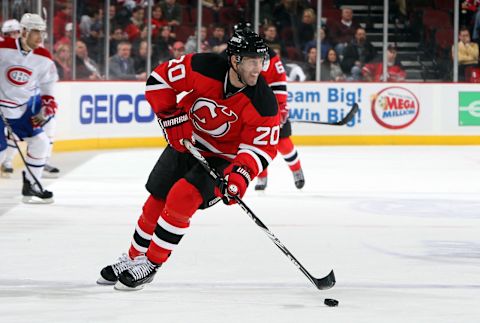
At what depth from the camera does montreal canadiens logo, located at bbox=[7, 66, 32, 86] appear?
6.62m

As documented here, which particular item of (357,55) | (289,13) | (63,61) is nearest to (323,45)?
(357,55)

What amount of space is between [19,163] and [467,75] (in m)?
5.20

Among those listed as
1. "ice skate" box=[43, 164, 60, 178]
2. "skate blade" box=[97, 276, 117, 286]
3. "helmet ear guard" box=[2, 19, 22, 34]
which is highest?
"helmet ear guard" box=[2, 19, 22, 34]

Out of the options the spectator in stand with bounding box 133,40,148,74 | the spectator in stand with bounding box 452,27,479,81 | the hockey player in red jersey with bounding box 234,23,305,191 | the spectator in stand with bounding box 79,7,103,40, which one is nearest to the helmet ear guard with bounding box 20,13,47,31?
the hockey player in red jersey with bounding box 234,23,305,191

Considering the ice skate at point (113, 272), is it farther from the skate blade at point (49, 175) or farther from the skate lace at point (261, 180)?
the skate blade at point (49, 175)

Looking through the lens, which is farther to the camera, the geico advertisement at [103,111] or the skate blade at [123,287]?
the geico advertisement at [103,111]

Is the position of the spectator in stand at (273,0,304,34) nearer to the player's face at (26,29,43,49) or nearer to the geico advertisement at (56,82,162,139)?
the geico advertisement at (56,82,162,139)

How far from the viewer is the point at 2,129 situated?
6.47 metres

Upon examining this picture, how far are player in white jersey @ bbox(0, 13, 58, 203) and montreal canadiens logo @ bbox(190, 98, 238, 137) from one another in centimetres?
258

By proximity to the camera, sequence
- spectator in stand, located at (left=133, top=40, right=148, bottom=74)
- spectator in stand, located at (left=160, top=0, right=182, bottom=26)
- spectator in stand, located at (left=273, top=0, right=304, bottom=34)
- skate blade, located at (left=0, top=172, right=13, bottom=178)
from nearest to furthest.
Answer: skate blade, located at (left=0, top=172, right=13, bottom=178), spectator in stand, located at (left=133, top=40, right=148, bottom=74), spectator in stand, located at (left=160, top=0, right=182, bottom=26), spectator in stand, located at (left=273, top=0, right=304, bottom=34)

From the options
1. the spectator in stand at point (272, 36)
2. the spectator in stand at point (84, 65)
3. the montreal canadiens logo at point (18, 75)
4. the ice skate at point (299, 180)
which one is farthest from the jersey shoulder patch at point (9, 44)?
the spectator in stand at point (272, 36)

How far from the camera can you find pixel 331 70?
38.7 ft

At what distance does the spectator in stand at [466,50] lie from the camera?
1203 centimetres

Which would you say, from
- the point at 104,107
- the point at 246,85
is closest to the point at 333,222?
the point at 246,85
